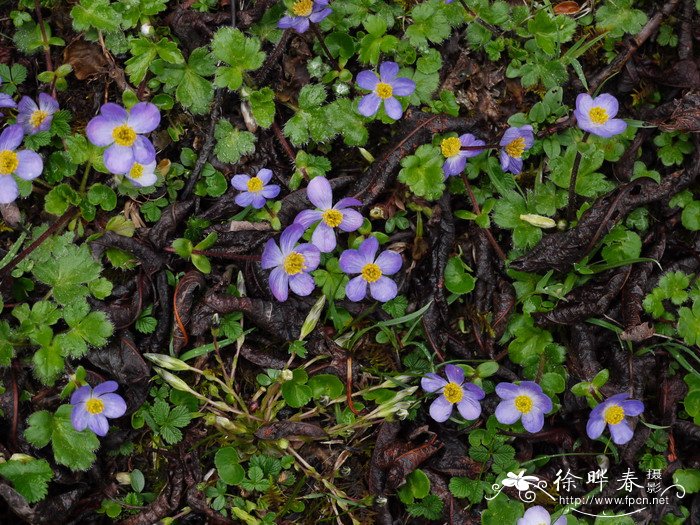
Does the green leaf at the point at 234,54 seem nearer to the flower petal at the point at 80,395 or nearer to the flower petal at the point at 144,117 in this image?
the flower petal at the point at 144,117

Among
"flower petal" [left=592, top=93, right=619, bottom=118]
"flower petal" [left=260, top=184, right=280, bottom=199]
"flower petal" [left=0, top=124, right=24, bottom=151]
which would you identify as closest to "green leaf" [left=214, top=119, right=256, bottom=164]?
"flower petal" [left=260, top=184, right=280, bottom=199]

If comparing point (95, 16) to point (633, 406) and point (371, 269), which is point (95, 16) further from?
point (633, 406)

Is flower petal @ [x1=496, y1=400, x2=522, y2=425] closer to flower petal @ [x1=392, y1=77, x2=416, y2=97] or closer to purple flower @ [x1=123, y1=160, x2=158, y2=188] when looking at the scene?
flower petal @ [x1=392, y1=77, x2=416, y2=97]

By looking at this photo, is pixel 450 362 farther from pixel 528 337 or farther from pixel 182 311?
pixel 182 311

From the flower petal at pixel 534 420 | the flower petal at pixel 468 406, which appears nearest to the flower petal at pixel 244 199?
the flower petal at pixel 468 406

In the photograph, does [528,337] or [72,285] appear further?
[528,337]

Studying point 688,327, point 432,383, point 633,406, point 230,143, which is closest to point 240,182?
point 230,143

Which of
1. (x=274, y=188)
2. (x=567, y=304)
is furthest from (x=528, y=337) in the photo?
(x=274, y=188)
